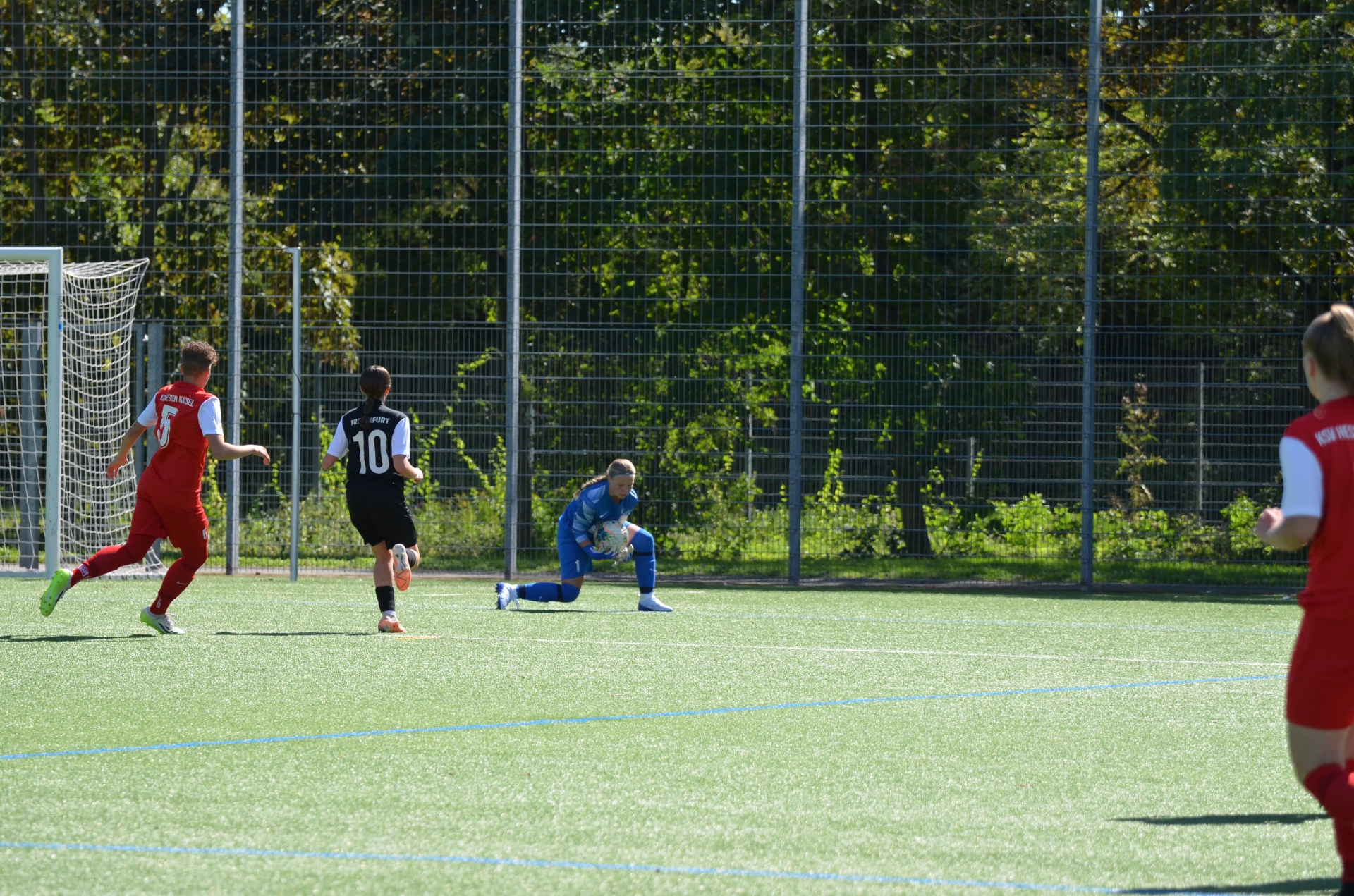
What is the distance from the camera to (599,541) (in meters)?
12.5

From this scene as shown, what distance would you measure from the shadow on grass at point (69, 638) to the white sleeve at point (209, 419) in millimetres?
1372

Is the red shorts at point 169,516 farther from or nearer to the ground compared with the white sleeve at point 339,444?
nearer to the ground

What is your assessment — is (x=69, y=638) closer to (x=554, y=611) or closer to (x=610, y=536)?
(x=554, y=611)

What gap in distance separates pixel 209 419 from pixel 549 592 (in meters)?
3.44

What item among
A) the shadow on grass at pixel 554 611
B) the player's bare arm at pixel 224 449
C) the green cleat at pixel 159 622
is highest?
the player's bare arm at pixel 224 449

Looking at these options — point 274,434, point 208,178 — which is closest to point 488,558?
point 274,434

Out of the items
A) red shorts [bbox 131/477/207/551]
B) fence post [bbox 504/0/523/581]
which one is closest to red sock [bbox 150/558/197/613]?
red shorts [bbox 131/477/207/551]

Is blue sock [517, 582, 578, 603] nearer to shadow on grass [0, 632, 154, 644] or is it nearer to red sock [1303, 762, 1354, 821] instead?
shadow on grass [0, 632, 154, 644]

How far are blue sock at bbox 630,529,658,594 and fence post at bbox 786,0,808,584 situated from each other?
3774mm

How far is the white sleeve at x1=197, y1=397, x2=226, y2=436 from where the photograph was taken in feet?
33.5

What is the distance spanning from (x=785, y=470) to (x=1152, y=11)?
589 centimetres

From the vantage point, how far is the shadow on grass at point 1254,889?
4250 millimetres

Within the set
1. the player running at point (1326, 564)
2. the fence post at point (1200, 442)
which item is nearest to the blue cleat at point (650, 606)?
the fence post at point (1200, 442)

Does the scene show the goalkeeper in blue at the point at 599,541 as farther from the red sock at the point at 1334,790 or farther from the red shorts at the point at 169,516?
the red sock at the point at 1334,790
